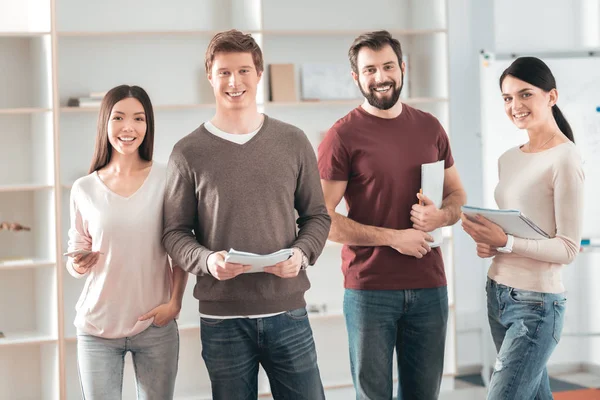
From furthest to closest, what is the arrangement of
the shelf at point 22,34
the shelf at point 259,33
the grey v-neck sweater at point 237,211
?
the shelf at point 259,33, the shelf at point 22,34, the grey v-neck sweater at point 237,211

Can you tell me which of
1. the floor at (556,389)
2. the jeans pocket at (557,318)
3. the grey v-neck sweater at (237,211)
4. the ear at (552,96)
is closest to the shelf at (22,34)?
the grey v-neck sweater at (237,211)

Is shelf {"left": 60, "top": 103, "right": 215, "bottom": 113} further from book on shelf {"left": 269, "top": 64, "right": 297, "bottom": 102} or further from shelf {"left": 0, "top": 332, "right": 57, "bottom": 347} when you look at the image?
shelf {"left": 0, "top": 332, "right": 57, "bottom": 347}

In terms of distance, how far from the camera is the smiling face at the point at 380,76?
259cm

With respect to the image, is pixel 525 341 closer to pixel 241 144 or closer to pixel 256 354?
pixel 256 354

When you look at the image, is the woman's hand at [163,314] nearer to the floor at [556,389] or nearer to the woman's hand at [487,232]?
the woman's hand at [487,232]

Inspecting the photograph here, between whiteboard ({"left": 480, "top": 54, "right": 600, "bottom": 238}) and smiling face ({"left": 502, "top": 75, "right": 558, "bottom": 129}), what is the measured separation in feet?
6.20

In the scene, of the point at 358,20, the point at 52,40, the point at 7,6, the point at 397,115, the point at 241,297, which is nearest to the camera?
the point at 241,297

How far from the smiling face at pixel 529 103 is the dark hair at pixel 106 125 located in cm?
116

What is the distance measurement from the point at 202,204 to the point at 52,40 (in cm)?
222

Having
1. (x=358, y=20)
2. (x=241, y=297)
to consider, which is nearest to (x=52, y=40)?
(x=358, y=20)

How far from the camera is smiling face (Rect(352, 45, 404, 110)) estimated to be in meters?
2.59

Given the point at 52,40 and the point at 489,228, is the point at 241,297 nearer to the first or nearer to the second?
the point at 489,228

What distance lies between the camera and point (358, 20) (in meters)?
4.77

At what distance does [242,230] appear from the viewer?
2209 millimetres
